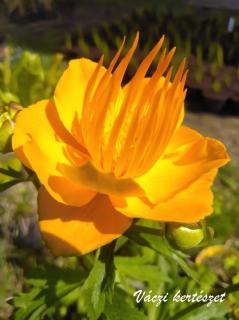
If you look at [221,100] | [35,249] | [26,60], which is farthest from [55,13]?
[35,249]

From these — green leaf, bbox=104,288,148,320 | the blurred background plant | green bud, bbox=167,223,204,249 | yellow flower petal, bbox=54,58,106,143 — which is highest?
yellow flower petal, bbox=54,58,106,143

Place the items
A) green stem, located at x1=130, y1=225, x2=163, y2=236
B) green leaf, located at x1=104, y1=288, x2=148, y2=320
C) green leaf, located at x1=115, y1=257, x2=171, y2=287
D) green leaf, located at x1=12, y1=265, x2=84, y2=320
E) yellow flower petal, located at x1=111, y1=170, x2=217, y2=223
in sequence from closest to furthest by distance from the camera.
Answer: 1. yellow flower petal, located at x1=111, y1=170, x2=217, y2=223
2. green stem, located at x1=130, y1=225, x2=163, y2=236
3. green leaf, located at x1=104, y1=288, x2=148, y2=320
4. green leaf, located at x1=12, y1=265, x2=84, y2=320
5. green leaf, located at x1=115, y1=257, x2=171, y2=287

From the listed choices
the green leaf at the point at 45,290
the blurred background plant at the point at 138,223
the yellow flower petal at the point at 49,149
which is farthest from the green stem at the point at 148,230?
the green leaf at the point at 45,290

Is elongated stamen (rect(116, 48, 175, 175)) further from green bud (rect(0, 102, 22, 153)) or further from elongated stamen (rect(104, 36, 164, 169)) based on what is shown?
green bud (rect(0, 102, 22, 153))

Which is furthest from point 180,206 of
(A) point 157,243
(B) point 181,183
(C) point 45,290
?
(C) point 45,290

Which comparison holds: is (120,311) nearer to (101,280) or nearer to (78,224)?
(101,280)

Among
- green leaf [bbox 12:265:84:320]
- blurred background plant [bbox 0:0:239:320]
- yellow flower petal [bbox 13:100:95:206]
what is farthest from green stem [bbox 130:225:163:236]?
green leaf [bbox 12:265:84:320]

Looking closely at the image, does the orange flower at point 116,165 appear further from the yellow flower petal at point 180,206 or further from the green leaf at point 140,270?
the green leaf at point 140,270
